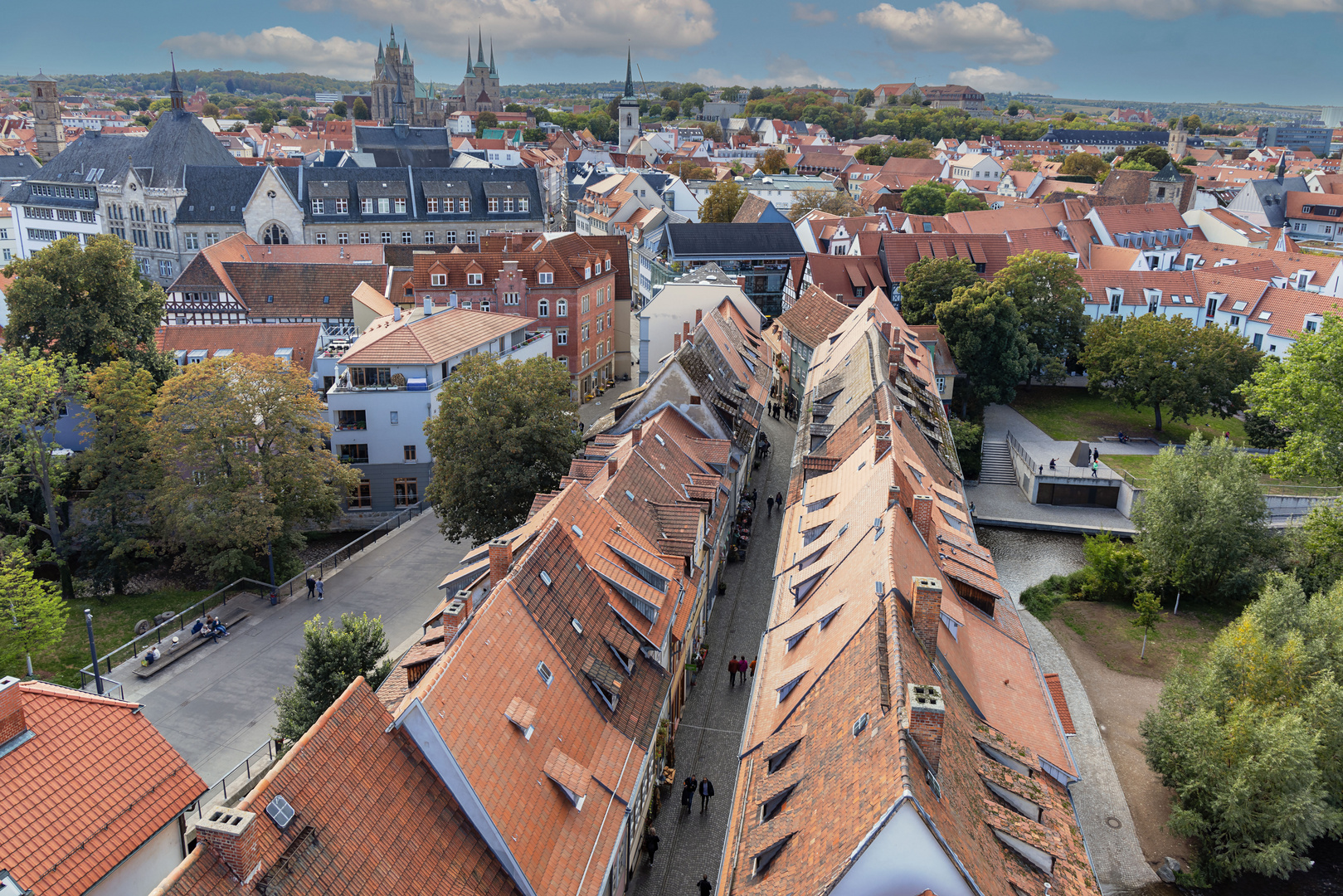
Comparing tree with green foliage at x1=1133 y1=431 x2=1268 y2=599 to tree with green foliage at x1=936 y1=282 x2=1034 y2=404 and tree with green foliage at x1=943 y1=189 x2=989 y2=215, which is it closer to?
tree with green foliage at x1=936 y1=282 x2=1034 y2=404

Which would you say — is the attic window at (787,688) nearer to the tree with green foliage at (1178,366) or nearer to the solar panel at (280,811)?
the solar panel at (280,811)

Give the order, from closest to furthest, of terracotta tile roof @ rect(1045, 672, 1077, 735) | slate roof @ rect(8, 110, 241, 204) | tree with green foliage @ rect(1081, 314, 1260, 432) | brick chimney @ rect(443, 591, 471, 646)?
1. brick chimney @ rect(443, 591, 471, 646)
2. terracotta tile roof @ rect(1045, 672, 1077, 735)
3. tree with green foliage @ rect(1081, 314, 1260, 432)
4. slate roof @ rect(8, 110, 241, 204)

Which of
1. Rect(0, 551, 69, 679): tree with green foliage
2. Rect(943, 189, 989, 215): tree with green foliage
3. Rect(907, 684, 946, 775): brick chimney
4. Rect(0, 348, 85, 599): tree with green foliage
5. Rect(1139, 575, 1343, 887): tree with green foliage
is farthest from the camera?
Rect(943, 189, 989, 215): tree with green foliage

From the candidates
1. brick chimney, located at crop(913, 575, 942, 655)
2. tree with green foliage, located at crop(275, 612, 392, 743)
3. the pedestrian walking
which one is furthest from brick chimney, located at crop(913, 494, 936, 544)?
tree with green foliage, located at crop(275, 612, 392, 743)

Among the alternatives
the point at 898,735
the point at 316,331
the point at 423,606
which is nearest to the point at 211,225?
the point at 316,331

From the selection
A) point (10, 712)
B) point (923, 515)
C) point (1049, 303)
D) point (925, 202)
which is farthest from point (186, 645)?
point (925, 202)

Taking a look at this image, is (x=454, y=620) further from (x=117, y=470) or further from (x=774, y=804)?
(x=117, y=470)

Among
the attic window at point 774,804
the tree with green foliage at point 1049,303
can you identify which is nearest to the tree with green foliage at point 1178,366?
the tree with green foliage at point 1049,303
